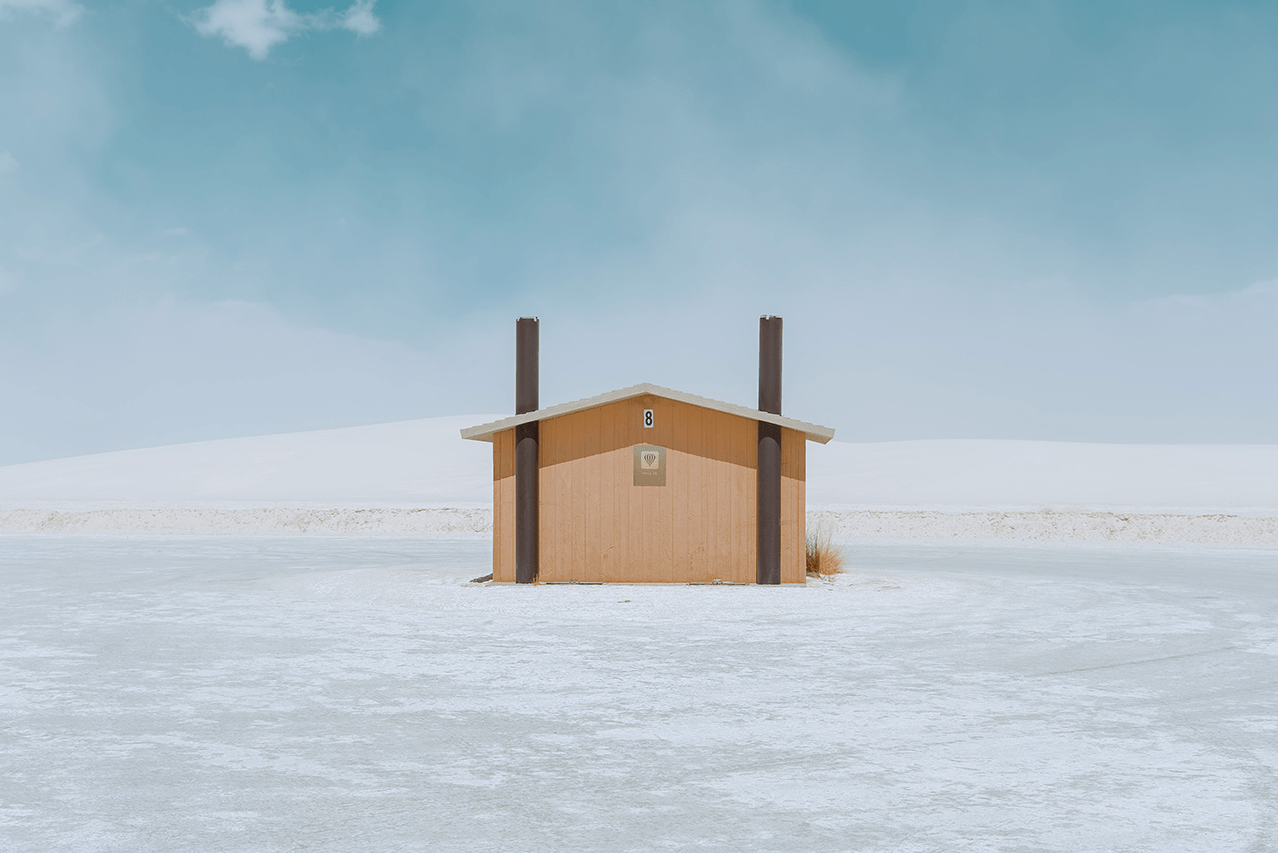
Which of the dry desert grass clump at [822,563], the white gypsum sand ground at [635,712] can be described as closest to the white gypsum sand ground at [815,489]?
the dry desert grass clump at [822,563]

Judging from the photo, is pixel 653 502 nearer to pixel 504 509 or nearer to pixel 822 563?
pixel 504 509

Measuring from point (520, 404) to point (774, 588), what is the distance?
18.4 ft

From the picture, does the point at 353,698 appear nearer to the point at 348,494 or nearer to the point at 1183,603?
the point at 1183,603

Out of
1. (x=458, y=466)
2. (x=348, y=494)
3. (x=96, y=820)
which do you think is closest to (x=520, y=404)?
(x=96, y=820)

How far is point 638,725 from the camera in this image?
7410 mm

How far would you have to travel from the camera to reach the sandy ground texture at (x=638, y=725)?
5.21 metres

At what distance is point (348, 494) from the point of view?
67.0m

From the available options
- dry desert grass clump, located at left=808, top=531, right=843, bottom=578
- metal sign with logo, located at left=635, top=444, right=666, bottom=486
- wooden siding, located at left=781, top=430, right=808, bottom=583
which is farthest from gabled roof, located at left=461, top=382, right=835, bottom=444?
dry desert grass clump, located at left=808, top=531, right=843, bottom=578

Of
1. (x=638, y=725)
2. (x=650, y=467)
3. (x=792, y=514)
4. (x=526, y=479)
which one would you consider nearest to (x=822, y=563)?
(x=792, y=514)

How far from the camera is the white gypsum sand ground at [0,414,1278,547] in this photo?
4078cm

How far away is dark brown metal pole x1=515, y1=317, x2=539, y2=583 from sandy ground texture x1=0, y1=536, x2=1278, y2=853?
3123mm

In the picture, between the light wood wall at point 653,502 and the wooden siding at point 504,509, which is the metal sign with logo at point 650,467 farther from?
the wooden siding at point 504,509

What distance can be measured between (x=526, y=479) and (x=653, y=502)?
7.42ft

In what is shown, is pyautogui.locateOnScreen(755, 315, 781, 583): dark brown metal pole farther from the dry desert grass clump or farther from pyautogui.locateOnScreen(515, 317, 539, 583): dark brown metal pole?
pyautogui.locateOnScreen(515, 317, 539, 583): dark brown metal pole
